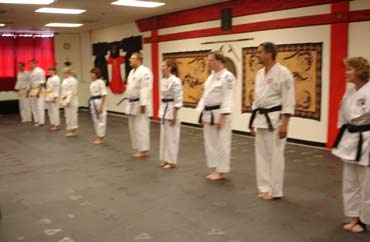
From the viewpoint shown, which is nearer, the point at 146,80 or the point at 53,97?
the point at 146,80

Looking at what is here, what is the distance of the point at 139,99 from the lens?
17.9ft

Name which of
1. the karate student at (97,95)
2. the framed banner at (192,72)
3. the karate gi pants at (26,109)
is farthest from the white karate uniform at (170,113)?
the karate gi pants at (26,109)

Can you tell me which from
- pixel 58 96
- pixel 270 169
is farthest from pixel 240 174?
→ pixel 58 96

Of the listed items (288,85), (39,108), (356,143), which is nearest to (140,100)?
(288,85)

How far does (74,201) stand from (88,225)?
675 mm

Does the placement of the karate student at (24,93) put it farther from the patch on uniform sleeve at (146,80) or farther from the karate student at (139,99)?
the patch on uniform sleeve at (146,80)

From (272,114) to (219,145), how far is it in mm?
948

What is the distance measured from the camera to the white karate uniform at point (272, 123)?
3455 mm

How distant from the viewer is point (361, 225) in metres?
2.96

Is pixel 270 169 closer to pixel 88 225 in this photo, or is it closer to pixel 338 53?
pixel 88 225

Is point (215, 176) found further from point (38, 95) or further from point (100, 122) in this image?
point (38, 95)

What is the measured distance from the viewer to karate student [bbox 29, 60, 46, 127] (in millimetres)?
9250

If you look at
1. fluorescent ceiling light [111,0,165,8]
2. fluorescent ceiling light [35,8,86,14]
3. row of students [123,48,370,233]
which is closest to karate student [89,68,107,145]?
row of students [123,48,370,233]

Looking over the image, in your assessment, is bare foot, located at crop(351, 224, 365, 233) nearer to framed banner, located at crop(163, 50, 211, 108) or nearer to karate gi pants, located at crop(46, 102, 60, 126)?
framed banner, located at crop(163, 50, 211, 108)
